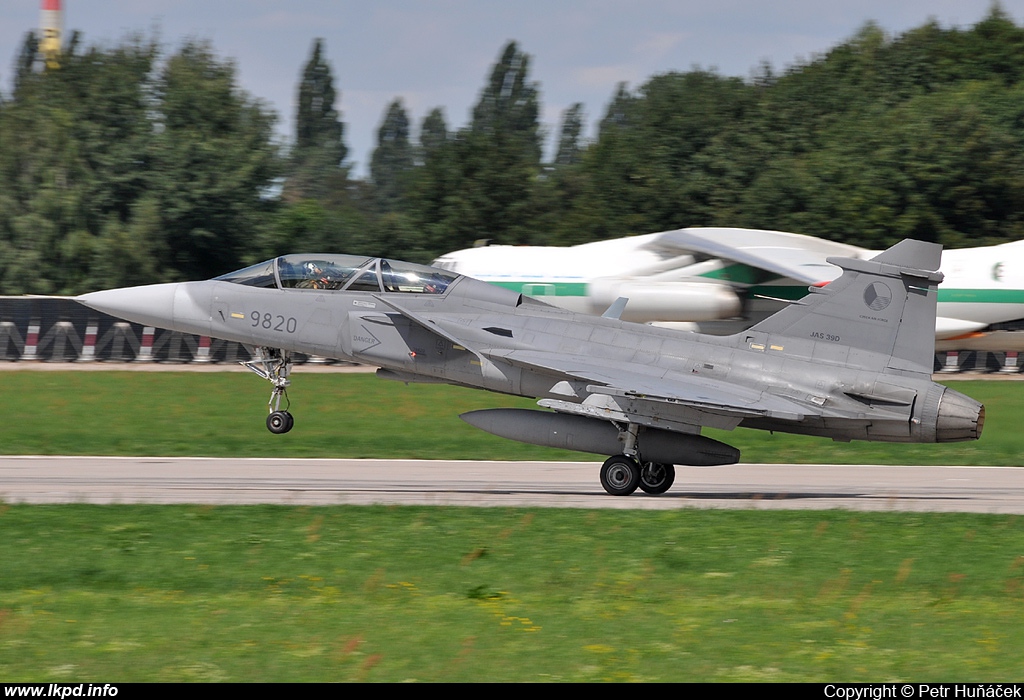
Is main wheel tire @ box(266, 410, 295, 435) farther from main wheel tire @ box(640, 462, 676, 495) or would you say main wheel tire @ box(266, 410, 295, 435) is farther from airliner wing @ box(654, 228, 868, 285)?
airliner wing @ box(654, 228, 868, 285)

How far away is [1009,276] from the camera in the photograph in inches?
1249

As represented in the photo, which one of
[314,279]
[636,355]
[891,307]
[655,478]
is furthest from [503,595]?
[314,279]

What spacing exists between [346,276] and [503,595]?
25.9ft

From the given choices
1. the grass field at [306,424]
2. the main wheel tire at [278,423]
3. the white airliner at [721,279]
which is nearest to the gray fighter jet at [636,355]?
the main wheel tire at [278,423]

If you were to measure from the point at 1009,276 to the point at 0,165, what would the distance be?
39179mm

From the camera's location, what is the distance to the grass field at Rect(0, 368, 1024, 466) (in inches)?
787

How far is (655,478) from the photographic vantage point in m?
15.6

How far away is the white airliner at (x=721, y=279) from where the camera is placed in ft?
103

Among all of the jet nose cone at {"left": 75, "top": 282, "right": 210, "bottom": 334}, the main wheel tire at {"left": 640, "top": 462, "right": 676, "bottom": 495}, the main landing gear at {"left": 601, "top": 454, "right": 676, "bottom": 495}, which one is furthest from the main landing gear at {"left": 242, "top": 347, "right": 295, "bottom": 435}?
the main wheel tire at {"left": 640, "top": 462, "right": 676, "bottom": 495}

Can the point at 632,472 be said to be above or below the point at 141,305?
below

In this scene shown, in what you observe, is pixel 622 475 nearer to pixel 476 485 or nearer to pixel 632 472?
pixel 632 472

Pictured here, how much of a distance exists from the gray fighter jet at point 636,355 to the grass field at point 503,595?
1.48 m

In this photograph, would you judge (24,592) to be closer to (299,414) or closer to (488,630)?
(488,630)

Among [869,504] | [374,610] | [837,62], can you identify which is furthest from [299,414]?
[837,62]
